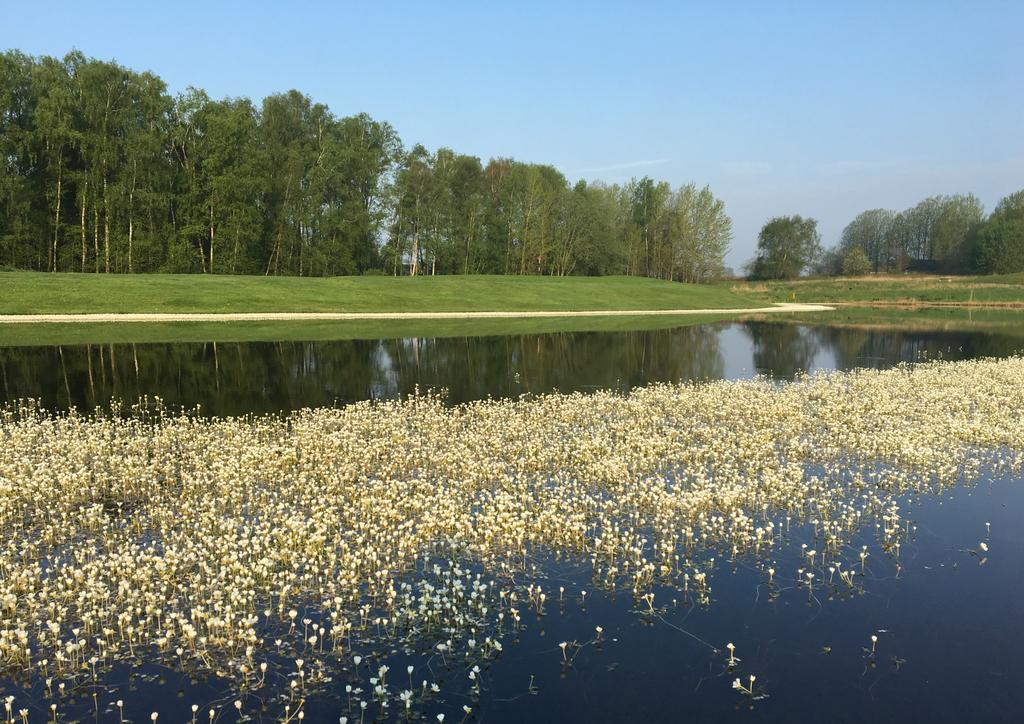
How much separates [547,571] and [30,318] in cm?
5593

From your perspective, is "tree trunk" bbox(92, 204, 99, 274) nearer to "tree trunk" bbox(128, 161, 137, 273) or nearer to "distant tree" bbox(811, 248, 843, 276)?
"tree trunk" bbox(128, 161, 137, 273)

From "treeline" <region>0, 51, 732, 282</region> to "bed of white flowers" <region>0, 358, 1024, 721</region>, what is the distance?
69251 millimetres

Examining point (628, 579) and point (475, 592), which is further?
point (628, 579)

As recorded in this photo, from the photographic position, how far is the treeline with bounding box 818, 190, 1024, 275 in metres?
150

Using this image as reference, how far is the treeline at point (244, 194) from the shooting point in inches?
3150

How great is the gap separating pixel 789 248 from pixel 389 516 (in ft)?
590

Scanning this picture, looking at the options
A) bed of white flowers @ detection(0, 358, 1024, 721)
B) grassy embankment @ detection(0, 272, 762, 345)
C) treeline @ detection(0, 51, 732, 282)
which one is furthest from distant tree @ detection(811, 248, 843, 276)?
bed of white flowers @ detection(0, 358, 1024, 721)

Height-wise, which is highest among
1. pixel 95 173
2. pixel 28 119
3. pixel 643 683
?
pixel 28 119

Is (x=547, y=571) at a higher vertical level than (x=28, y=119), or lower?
lower

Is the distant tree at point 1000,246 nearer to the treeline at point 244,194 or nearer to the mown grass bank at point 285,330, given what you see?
the treeline at point 244,194

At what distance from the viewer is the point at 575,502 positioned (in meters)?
14.4

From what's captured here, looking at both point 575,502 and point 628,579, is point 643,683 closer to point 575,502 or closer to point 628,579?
point 628,579

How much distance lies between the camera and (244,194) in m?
88.2

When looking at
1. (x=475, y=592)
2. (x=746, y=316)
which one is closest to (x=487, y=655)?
(x=475, y=592)
